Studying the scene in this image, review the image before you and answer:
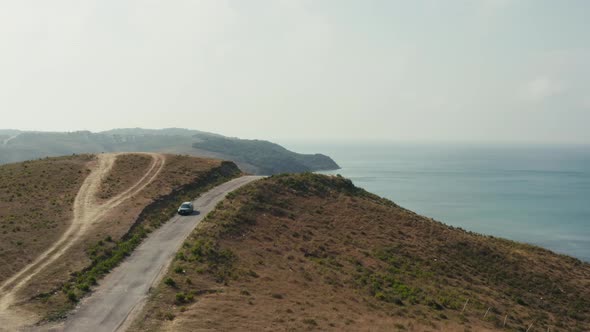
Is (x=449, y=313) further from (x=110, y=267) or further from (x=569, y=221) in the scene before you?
(x=569, y=221)

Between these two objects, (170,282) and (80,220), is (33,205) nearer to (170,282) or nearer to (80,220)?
(80,220)

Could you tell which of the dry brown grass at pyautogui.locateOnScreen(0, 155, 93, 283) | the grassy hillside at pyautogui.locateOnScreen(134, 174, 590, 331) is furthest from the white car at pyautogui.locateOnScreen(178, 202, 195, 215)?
the dry brown grass at pyautogui.locateOnScreen(0, 155, 93, 283)

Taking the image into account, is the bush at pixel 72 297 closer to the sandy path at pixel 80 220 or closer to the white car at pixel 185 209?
the sandy path at pixel 80 220

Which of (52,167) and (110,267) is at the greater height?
(52,167)

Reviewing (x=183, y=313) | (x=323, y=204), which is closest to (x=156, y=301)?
(x=183, y=313)

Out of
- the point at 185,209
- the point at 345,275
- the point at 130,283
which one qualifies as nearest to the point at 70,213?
the point at 185,209

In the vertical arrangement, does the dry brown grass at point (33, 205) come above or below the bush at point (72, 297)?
above

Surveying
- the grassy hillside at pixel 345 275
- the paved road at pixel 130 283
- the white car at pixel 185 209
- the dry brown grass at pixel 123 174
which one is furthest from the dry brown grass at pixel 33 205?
the grassy hillside at pixel 345 275
